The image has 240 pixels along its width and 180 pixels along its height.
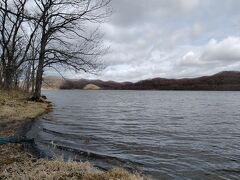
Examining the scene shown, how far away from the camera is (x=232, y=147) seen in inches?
603

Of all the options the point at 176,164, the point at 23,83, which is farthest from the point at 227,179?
the point at 23,83

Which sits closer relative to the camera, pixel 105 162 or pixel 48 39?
pixel 105 162

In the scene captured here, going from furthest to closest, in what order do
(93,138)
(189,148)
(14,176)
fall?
(93,138) < (189,148) < (14,176)

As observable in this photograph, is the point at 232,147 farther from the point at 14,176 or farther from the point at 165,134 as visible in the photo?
the point at 14,176

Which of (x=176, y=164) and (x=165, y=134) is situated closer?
(x=176, y=164)

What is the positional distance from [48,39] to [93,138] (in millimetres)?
20858

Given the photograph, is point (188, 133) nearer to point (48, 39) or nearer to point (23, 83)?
point (48, 39)

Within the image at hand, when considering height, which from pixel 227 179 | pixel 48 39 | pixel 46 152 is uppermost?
pixel 48 39

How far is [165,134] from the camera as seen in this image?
18938 millimetres

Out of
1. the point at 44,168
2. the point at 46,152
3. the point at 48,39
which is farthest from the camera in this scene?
the point at 48,39

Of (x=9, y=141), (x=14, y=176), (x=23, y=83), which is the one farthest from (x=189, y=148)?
(x=23, y=83)

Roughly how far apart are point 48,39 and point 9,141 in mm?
25042

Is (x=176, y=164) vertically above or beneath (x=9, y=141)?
beneath

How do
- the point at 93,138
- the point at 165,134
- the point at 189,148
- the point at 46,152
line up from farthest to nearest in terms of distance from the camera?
the point at 165,134 < the point at 93,138 < the point at 189,148 < the point at 46,152
